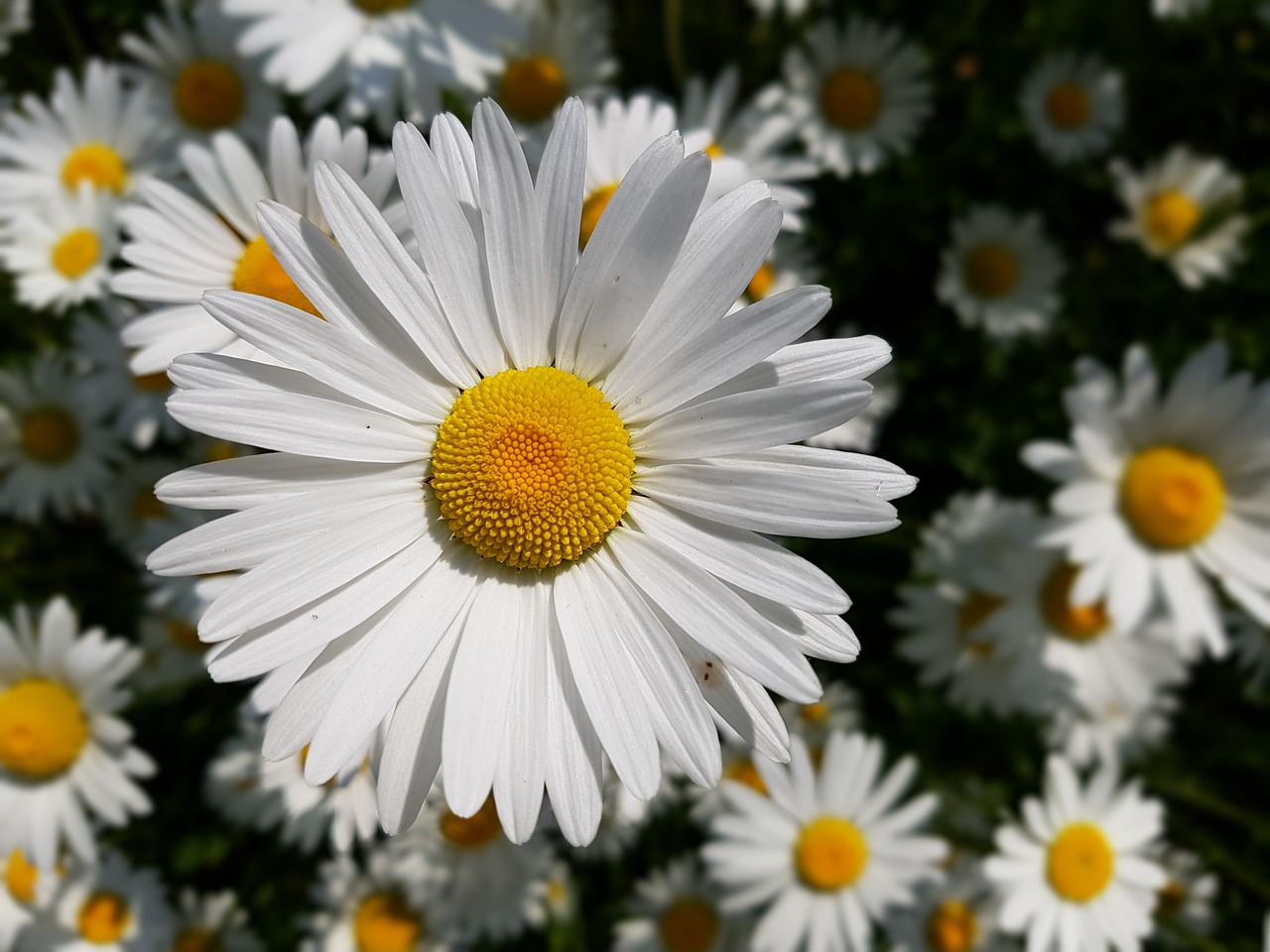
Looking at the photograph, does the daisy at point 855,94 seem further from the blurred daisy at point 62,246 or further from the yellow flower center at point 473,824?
the yellow flower center at point 473,824

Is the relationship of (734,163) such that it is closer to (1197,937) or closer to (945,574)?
(945,574)

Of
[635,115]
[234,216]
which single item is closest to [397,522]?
[234,216]

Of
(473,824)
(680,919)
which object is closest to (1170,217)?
(680,919)

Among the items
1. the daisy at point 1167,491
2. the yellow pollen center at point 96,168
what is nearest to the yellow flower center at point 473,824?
the daisy at point 1167,491

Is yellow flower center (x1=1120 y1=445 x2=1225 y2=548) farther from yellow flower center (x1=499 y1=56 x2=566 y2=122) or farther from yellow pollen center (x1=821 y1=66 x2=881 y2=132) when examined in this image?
yellow flower center (x1=499 y1=56 x2=566 y2=122)

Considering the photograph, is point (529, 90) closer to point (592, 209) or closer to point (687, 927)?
point (592, 209)

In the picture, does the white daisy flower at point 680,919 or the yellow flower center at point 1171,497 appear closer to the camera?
the yellow flower center at point 1171,497

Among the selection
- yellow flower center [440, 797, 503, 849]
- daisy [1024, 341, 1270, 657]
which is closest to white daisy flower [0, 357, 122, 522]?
yellow flower center [440, 797, 503, 849]
